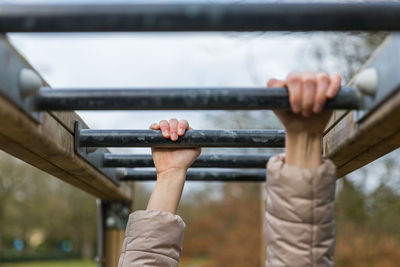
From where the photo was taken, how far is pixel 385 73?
0.79m

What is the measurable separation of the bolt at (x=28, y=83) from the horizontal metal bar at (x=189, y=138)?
0.31 m

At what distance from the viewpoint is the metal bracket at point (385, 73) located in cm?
74

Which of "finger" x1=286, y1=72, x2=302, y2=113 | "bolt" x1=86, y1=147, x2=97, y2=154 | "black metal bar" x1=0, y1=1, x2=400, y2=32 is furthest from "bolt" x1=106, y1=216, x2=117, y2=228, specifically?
"black metal bar" x1=0, y1=1, x2=400, y2=32

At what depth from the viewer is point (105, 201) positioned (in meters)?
2.47

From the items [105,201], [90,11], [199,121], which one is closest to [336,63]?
[199,121]

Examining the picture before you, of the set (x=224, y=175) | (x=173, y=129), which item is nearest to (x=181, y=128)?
(x=173, y=129)

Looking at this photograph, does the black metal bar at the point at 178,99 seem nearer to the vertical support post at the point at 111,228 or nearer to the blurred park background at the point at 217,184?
the blurred park background at the point at 217,184

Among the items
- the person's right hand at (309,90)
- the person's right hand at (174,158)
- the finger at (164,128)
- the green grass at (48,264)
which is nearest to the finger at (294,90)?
the person's right hand at (309,90)

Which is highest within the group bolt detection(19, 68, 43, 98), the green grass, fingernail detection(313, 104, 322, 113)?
bolt detection(19, 68, 43, 98)

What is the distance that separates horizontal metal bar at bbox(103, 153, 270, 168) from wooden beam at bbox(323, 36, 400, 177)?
28 centimetres

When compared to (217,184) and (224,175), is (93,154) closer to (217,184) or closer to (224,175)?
(224,175)

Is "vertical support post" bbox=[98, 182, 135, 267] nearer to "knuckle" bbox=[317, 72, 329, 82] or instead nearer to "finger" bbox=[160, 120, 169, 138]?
"finger" bbox=[160, 120, 169, 138]

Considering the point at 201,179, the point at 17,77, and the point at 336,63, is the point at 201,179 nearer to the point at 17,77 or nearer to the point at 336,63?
the point at 17,77

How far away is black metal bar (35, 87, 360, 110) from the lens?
2.86ft
